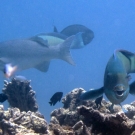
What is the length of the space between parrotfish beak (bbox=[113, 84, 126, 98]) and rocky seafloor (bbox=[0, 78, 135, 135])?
25 cm

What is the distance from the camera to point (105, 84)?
10.9 feet

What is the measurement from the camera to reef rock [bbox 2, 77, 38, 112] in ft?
20.8

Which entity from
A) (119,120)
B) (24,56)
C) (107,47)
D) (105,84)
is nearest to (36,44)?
(24,56)

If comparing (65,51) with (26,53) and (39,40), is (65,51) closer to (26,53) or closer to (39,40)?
(39,40)

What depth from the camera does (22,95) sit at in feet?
20.8

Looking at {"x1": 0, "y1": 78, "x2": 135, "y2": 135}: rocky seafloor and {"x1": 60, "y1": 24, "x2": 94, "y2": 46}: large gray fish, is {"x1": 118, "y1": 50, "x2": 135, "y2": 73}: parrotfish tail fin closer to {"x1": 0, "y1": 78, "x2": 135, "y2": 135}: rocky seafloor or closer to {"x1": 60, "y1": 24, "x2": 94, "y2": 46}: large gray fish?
{"x1": 0, "y1": 78, "x2": 135, "y2": 135}: rocky seafloor

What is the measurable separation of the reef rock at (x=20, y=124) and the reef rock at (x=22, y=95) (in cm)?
173

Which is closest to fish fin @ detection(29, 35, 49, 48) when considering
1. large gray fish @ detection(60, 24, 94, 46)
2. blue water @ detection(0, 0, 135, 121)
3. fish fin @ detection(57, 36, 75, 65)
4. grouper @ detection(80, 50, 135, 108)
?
fish fin @ detection(57, 36, 75, 65)

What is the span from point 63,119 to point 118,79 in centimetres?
191

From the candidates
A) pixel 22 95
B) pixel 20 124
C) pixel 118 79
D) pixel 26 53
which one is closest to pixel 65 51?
pixel 26 53

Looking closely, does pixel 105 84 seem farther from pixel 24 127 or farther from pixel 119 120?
pixel 24 127

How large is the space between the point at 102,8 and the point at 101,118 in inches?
7303

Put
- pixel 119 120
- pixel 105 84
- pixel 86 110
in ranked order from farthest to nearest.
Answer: pixel 105 84 → pixel 86 110 → pixel 119 120

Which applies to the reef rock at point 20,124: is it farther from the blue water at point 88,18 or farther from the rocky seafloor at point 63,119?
the blue water at point 88,18
